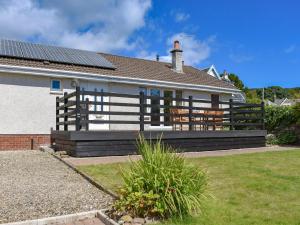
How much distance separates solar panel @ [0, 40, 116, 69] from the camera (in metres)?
15.6

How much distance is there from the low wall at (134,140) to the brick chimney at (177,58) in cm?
867

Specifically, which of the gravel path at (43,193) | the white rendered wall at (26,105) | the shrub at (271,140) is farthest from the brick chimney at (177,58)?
the gravel path at (43,193)

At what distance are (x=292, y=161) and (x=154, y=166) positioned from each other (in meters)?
Result: 6.76

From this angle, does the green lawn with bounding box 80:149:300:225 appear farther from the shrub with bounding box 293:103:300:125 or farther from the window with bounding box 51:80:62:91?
the shrub with bounding box 293:103:300:125

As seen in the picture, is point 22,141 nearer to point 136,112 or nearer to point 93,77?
point 93,77

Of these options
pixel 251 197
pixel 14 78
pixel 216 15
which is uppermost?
pixel 216 15

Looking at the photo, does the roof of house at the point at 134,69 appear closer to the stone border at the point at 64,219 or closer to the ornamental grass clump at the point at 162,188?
the stone border at the point at 64,219

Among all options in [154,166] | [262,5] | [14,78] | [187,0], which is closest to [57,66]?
[14,78]

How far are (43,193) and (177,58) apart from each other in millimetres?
18120

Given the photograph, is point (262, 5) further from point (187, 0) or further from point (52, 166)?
point (52, 166)

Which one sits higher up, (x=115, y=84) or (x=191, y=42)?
(x=191, y=42)

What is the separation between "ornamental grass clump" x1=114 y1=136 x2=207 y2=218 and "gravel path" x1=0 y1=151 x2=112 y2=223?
79 cm

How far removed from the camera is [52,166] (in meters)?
9.28

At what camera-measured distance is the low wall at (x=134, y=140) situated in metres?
10.8
